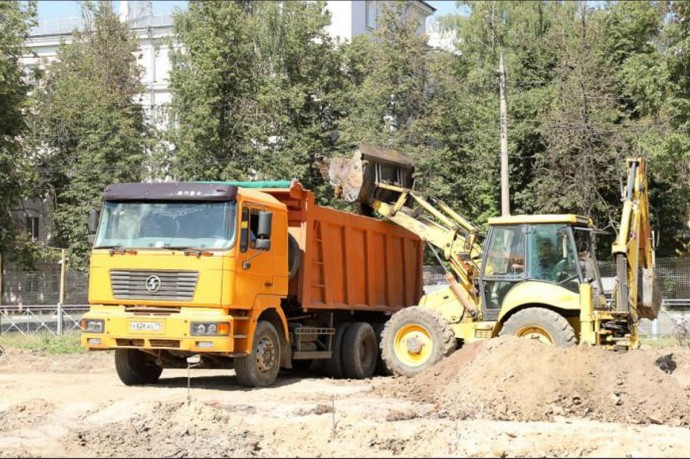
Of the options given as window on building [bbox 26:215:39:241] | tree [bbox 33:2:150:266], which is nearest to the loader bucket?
tree [bbox 33:2:150:266]

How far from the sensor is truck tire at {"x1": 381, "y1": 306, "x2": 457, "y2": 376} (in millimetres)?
15453

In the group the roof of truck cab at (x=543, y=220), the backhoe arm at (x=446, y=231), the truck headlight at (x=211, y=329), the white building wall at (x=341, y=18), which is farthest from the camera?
the white building wall at (x=341, y=18)

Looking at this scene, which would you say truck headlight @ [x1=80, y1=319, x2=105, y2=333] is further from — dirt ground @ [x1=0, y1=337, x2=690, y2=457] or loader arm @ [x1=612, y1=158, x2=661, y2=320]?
loader arm @ [x1=612, y1=158, x2=661, y2=320]

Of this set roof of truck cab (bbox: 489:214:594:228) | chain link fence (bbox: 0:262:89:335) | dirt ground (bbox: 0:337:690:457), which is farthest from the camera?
chain link fence (bbox: 0:262:89:335)

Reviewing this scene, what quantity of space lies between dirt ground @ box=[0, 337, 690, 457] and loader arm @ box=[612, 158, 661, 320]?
1.01m

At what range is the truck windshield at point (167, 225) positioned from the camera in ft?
44.0

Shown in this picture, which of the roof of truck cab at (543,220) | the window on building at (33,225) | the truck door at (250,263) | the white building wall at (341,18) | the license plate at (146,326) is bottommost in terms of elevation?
the license plate at (146,326)

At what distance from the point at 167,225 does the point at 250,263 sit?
1311 millimetres

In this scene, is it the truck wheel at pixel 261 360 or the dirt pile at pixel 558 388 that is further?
the truck wheel at pixel 261 360

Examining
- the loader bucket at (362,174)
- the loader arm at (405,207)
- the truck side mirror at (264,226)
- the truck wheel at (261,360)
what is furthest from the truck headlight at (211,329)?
the loader bucket at (362,174)

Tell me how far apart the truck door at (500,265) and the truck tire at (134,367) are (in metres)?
5.48

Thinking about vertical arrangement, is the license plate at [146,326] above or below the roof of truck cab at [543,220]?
below

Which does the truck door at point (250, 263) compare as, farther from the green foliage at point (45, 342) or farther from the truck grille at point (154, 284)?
the green foliage at point (45, 342)

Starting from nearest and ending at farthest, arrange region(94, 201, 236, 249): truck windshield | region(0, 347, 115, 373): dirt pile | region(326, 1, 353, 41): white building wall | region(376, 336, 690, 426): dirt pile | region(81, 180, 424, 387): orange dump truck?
region(376, 336, 690, 426): dirt pile < region(81, 180, 424, 387): orange dump truck < region(94, 201, 236, 249): truck windshield < region(0, 347, 115, 373): dirt pile < region(326, 1, 353, 41): white building wall
